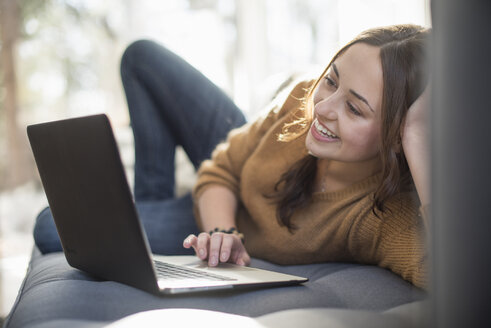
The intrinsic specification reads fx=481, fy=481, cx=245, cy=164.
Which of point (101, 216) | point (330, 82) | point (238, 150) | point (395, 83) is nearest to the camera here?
point (101, 216)

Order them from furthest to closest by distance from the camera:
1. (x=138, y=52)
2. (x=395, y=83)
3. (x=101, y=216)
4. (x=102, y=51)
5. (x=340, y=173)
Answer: (x=102, y=51) → (x=138, y=52) → (x=340, y=173) → (x=395, y=83) → (x=101, y=216)

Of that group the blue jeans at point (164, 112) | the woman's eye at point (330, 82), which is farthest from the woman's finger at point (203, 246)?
the blue jeans at point (164, 112)

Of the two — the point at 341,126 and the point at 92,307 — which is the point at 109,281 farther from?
the point at 341,126

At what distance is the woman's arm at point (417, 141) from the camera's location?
0.88 m

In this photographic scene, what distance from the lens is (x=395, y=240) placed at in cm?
97

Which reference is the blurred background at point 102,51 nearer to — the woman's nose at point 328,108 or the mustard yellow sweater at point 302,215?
the mustard yellow sweater at point 302,215

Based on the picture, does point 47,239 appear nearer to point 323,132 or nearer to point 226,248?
point 226,248

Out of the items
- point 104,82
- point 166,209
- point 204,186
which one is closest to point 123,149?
point 104,82

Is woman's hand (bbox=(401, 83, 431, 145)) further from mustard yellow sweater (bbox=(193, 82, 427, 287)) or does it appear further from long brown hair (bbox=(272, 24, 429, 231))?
mustard yellow sweater (bbox=(193, 82, 427, 287))

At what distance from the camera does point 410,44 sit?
90cm

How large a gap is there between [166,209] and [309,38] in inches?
73.2

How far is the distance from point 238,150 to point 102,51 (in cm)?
213

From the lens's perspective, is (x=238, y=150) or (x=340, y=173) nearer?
(x=340, y=173)

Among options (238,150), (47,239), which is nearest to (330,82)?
(238,150)
